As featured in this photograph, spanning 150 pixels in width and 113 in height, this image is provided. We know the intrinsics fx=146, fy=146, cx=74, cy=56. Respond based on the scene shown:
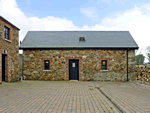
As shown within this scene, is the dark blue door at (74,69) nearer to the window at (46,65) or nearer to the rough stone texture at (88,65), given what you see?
the rough stone texture at (88,65)

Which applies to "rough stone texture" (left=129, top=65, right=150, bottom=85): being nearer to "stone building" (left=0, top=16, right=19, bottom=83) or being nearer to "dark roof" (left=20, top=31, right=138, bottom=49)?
"dark roof" (left=20, top=31, right=138, bottom=49)

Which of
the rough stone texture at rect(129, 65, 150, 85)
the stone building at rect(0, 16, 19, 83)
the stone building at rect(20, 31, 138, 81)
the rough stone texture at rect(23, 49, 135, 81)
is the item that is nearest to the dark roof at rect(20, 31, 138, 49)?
the stone building at rect(20, 31, 138, 81)

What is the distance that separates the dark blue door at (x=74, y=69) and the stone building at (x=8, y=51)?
5.15 meters

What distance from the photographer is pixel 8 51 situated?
1195 centimetres

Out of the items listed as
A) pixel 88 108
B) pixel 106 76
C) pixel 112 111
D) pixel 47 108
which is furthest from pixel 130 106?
pixel 106 76

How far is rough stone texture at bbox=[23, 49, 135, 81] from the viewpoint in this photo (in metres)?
14.7

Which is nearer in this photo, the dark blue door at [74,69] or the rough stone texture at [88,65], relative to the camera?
the rough stone texture at [88,65]

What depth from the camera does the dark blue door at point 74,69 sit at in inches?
588

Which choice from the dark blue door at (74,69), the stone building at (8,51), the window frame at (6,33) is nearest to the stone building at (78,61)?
the dark blue door at (74,69)

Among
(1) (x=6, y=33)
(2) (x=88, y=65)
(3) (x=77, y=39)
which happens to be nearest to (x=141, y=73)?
(2) (x=88, y=65)

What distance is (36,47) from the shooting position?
14.7 m

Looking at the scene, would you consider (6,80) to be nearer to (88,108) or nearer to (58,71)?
(58,71)

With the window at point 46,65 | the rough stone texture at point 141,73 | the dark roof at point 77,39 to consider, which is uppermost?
the dark roof at point 77,39

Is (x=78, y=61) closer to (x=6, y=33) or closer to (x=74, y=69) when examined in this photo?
(x=74, y=69)
